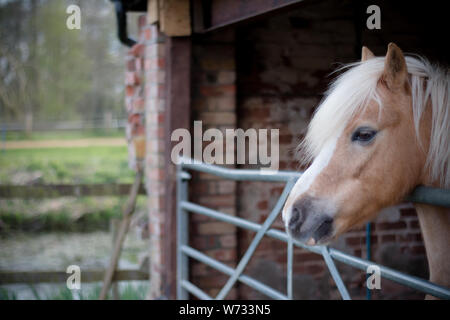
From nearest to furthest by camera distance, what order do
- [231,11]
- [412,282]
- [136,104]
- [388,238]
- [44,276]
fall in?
[412,282], [231,11], [388,238], [136,104], [44,276]

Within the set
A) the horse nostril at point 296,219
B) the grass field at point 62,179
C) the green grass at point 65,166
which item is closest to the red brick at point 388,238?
the horse nostril at point 296,219

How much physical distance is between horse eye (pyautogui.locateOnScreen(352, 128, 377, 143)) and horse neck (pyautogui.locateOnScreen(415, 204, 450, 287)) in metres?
0.30

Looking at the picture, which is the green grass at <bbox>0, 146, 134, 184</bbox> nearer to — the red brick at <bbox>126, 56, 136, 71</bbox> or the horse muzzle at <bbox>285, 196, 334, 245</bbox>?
the red brick at <bbox>126, 56, 136, 71</bbox>

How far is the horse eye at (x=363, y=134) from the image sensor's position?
1627 mm

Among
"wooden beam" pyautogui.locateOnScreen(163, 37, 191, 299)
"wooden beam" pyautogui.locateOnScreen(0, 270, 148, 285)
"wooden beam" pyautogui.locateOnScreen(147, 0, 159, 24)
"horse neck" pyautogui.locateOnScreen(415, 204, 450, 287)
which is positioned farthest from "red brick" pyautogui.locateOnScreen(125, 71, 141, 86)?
"horse neck" pyautogui.locateOnScreen(415, 204, 450, 287)

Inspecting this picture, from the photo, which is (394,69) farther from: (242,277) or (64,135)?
(64,135)

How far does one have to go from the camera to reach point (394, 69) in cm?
163

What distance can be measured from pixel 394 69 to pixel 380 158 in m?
0.30

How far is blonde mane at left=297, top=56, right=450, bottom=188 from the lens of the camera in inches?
63.0

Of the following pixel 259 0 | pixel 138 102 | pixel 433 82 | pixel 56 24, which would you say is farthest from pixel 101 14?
pixel 433 82

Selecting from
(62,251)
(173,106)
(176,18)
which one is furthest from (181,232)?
(62,251)

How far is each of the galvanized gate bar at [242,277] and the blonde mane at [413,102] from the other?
2.46 ft

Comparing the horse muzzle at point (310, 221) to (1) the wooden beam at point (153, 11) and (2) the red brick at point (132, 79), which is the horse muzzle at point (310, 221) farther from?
(2) the red brick at point (132, 79)

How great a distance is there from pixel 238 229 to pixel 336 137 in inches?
79.2
